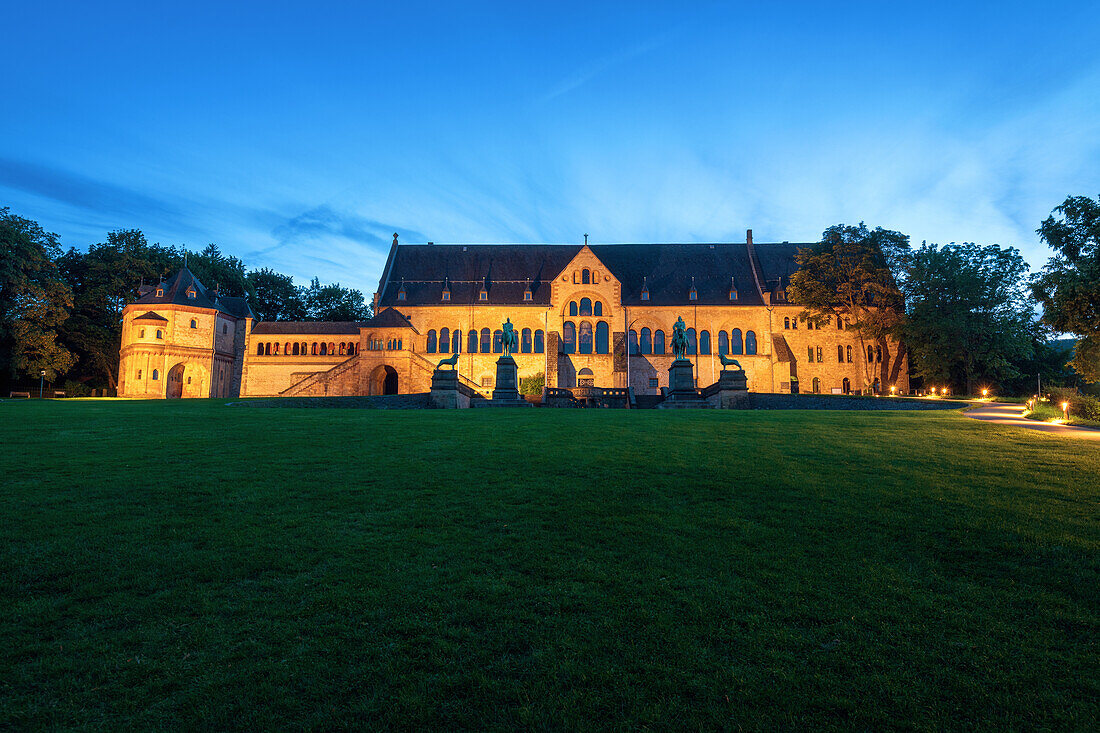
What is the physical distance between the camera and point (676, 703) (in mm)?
3045

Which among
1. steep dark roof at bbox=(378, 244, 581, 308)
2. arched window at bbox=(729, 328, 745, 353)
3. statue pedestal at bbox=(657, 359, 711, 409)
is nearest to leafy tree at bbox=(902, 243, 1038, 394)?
arched window at bbox=(729, 328, 745, 353)

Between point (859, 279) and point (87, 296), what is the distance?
6968cm

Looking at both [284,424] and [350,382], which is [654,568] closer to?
[284,424]

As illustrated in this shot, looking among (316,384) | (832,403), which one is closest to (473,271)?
(316,384)

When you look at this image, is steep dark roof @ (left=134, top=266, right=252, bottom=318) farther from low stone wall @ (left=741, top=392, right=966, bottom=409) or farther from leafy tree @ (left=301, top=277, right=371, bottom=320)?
low stone wall @ (left=741, top=392, right=966, bottom=409)

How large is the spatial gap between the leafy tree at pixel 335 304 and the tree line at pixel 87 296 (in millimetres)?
132

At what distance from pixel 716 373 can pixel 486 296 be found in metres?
23.5

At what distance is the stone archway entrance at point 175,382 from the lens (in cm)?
4967

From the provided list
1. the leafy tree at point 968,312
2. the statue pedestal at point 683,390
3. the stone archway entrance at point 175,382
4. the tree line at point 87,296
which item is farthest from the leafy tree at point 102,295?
the leafy tree at point 968,312

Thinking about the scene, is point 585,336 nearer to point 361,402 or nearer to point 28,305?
point 361,402

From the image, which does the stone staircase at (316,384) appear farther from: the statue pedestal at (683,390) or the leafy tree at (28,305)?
the statue pedestal at (683,390)

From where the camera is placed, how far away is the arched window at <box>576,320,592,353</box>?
5238cm

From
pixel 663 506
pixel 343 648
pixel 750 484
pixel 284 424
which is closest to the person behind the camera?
pixel 343 648

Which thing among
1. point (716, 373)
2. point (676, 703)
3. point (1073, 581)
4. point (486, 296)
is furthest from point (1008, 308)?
point (676, 703)
